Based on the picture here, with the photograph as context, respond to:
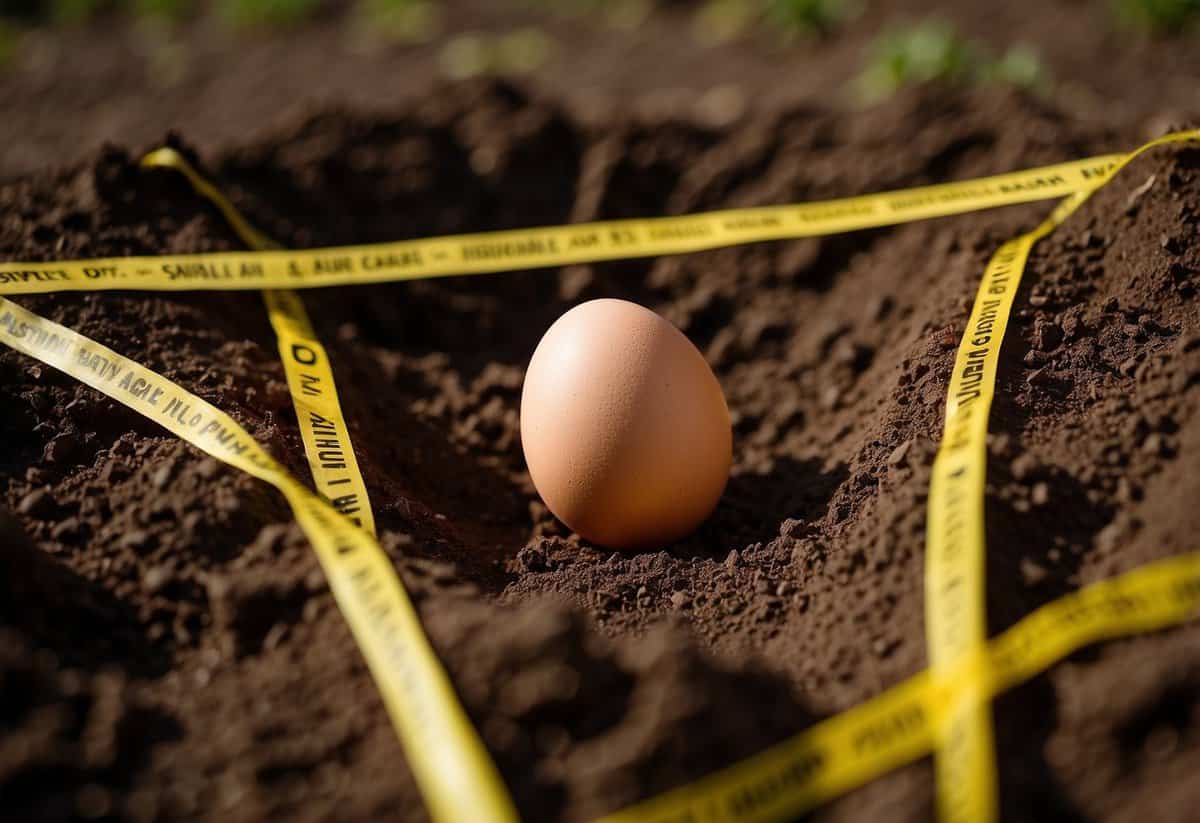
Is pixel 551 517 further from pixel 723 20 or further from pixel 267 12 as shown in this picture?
pixel 267 12

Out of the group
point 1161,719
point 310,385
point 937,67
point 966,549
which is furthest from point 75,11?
point 1161,719

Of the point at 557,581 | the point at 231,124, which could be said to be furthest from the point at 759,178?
the point at 231,124

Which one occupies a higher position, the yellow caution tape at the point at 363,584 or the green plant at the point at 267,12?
the green plant at the point at 267,12

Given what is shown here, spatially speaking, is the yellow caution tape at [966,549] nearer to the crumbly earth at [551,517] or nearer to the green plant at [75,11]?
the crumbly earth at [551,517]

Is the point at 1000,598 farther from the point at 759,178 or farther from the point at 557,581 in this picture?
the point at 759,178

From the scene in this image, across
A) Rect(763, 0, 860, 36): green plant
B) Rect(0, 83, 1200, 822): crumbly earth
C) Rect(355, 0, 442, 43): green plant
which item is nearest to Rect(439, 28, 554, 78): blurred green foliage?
Rect(355, 0, 442, 43): green plant

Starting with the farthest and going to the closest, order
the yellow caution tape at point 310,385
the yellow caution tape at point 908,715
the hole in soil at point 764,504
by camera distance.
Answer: the hole in soil at point 764,504, the yellow caution tape at point 310,385, the yellow caution tape at point 908,715

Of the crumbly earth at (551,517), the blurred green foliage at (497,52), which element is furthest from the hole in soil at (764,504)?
the blurred green foliage at (497,52)
